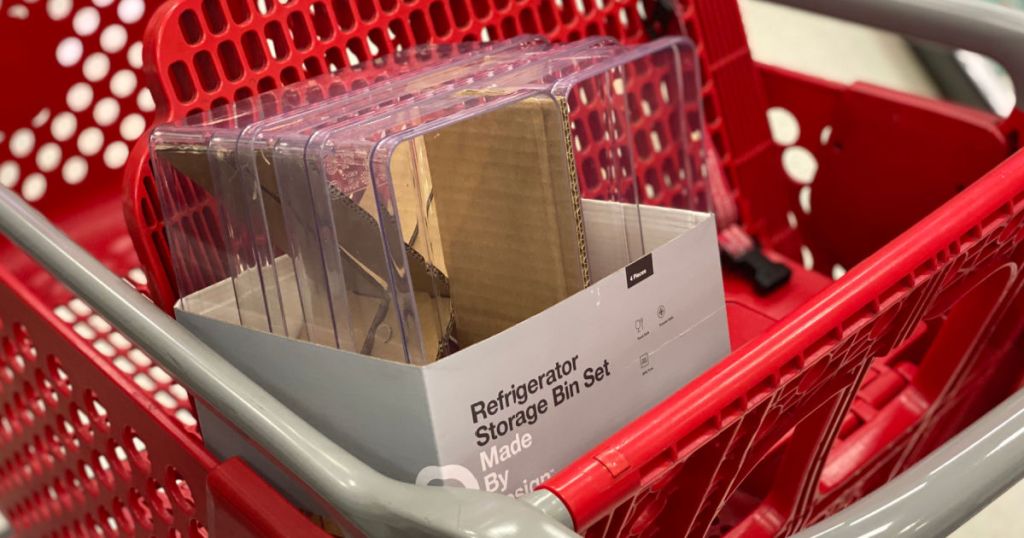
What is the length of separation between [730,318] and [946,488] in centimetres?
58

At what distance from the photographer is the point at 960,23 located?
1.12m

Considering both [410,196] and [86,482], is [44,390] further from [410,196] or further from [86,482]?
[410,196]

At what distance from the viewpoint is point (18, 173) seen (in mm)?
1324

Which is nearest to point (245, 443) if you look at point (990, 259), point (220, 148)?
point (220, 148)

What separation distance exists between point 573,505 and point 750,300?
0.67m

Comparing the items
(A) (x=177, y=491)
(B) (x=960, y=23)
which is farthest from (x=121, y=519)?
(B) (x=960, y=23)

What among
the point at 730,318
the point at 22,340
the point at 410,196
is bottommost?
the point at 730,318

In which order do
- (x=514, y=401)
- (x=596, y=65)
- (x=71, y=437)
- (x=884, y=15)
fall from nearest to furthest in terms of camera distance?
(x=514, y=401) < (x=596, y=65) < (x=71, y=437) < (x=884, y=15)

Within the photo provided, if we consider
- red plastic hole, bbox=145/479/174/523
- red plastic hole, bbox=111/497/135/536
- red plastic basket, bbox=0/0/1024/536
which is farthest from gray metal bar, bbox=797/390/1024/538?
red plastic hole, bbox=111/497/135/536

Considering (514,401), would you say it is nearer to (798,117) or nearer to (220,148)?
(220,148)

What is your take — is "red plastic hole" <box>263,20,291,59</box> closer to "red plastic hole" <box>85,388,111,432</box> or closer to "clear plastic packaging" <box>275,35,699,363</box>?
"clear plastic packaging" <box>275,35,699,363</box>

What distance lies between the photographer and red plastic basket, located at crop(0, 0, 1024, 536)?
0.75 meters

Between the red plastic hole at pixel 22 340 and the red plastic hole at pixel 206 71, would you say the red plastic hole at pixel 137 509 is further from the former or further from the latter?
the red plastic hole at pixel 206 71

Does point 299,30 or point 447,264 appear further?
point 299,30
